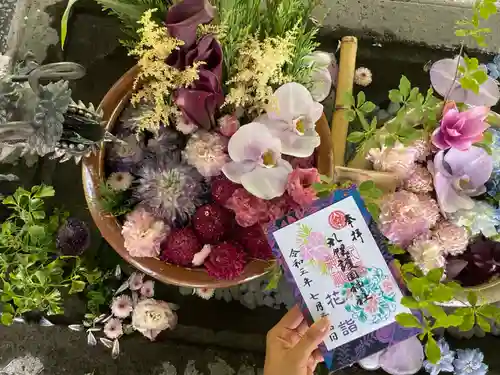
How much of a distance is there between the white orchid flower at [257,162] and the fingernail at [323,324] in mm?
194

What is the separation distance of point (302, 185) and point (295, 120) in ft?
0.38

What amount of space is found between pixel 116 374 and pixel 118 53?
2.12 feet

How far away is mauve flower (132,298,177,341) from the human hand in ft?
0.90

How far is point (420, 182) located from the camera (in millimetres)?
887

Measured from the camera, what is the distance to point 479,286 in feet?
2.94

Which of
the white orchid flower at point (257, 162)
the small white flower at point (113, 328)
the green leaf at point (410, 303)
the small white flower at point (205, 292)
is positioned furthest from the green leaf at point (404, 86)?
the small white flower at point (113, 328)

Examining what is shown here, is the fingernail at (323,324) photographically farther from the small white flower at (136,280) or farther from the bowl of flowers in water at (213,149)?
the small white flower at (136,280)

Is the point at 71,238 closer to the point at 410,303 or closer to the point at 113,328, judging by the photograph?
the point at 113,328

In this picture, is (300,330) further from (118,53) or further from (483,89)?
(118,53)

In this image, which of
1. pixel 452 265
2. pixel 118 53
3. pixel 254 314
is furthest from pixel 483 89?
pixel 118 53

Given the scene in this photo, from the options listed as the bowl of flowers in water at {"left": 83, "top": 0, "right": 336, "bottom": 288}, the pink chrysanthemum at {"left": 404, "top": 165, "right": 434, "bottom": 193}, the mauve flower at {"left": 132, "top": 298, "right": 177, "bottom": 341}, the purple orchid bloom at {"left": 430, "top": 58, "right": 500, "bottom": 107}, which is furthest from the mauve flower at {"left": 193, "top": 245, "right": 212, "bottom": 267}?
the purple orchid bloom at {"left": 430, "top": 58, "right": 500, "bottom": 107}

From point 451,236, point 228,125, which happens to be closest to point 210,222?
point 228,125

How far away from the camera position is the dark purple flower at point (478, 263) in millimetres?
912

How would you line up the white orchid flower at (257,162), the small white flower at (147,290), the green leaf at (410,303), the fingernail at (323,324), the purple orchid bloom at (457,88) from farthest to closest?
the small white flower at (147,290), the purple orchid bloom at (457,88), the white orchid flower at (257,162), the fingernail at (323,324), the green leaf at (410,303)
